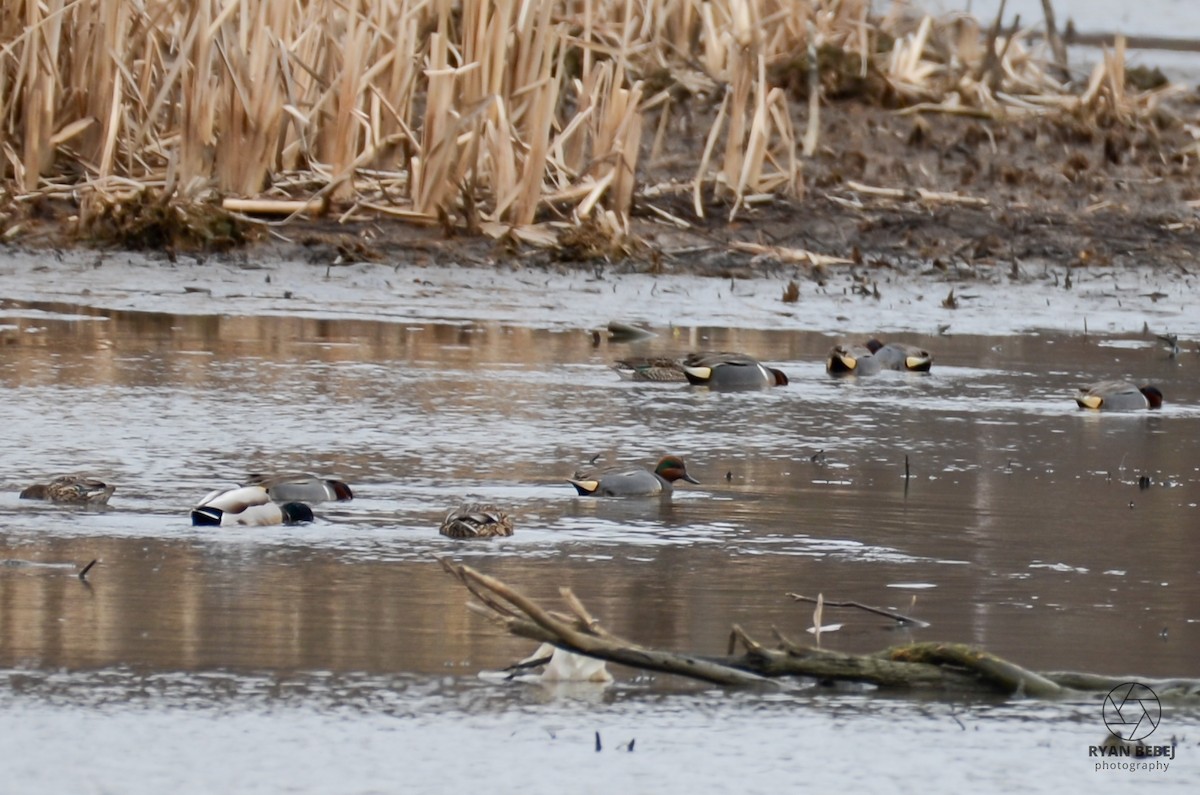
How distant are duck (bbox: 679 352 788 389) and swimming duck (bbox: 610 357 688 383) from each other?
0.04m

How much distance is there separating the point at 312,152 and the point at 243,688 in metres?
9.67

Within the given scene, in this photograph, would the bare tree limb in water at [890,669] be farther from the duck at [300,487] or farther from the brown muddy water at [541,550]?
the duck at [300,487]

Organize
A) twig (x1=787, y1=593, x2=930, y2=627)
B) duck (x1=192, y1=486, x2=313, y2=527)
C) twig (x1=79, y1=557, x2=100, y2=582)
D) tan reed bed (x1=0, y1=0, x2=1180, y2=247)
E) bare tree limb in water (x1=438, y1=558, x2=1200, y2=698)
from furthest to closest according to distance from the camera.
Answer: tan reed bed (x1=0, y1=0, x2=1180, y2=247) < duck (x1=192, y1=486, x2=313, y2=527) < twig (x1=79, y1=557, x2=100, y2=582) < twig (x1=787, y1=593, x2=930, y2=627) < bare tree limb in water (x1=438, y1=558, x2=1200, y2=698)

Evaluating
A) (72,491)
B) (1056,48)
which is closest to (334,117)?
(72,491)

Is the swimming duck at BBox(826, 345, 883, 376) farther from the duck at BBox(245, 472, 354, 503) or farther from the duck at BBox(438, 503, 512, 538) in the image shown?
the duck at BBox(438, 503, 512, 538)

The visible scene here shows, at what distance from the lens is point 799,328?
11125 mm

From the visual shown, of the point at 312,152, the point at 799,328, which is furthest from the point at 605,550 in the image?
the point at 312,152

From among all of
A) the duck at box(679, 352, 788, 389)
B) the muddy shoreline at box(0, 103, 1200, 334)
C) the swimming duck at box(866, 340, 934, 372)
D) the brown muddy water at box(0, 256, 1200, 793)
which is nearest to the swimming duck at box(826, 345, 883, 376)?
the swimming duck at box(866, 340, 934, 372)

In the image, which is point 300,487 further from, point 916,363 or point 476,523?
point 916,363

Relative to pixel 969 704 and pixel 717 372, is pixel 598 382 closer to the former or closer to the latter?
pixel 717 372

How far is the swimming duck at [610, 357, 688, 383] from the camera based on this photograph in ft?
29.0

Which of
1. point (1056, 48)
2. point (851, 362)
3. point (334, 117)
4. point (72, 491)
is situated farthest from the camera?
point (1056, 48)

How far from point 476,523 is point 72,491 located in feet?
3.64

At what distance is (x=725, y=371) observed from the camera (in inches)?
345
